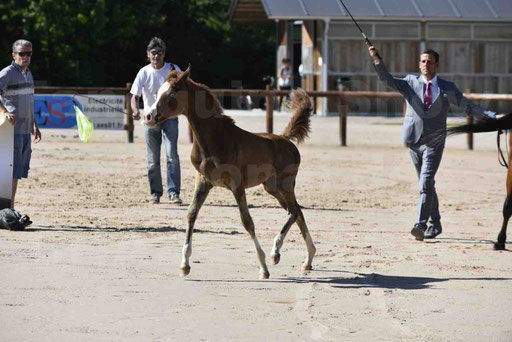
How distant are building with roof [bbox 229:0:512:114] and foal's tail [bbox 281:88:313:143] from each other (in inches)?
845

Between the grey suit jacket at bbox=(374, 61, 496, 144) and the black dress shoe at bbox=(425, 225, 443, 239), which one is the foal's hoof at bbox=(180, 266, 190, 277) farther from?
the black dress shoe at bbox=(425, 225, 443, 239)

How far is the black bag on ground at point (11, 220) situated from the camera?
10414mm

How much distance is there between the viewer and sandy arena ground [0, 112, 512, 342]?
653cm

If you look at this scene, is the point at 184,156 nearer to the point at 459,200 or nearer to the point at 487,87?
the point at 459,200

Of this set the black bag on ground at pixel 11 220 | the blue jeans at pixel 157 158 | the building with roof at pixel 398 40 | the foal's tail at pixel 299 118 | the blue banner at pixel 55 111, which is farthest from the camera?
the building with roof at pixel 398 40

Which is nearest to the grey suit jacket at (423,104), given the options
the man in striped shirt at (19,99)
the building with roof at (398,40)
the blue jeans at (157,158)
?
the blue jeans at (157,158)

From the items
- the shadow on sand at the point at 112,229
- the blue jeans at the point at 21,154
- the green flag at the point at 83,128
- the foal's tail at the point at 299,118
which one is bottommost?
the shadow on sand at the point at 112,229

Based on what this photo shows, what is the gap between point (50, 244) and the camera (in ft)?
31.8

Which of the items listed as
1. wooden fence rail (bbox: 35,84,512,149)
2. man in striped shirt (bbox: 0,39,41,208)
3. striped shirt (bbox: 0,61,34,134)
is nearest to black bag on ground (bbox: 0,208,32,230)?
man in striped shirt (bbox: 0,39,41,208)

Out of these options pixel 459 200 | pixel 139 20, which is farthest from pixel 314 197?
pixel 139 20

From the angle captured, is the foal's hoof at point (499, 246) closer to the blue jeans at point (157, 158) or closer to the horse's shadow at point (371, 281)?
the horse's shadow at point (371, 281)

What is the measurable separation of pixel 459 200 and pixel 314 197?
205 cm

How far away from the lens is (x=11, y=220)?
1042 centimetres

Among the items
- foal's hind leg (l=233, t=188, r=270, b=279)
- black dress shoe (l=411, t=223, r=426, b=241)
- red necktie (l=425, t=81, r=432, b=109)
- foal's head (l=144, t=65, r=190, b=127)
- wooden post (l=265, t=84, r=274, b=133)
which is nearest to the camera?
foal's head (l=144, t=65, r=190, b=127)
